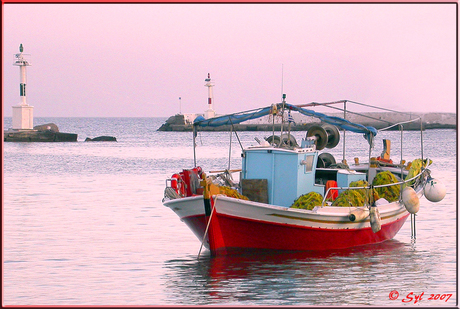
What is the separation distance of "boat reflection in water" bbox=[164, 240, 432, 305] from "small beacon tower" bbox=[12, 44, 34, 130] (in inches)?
2346

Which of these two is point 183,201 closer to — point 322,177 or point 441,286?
point 322,177

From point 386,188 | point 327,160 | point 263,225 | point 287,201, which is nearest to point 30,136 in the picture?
point 327,160

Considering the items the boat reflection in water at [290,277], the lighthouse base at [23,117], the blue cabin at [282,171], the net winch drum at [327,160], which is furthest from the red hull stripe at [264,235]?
the lighthouse base at [23,117]

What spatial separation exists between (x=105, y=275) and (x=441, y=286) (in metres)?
6.54

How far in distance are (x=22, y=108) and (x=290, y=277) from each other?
65060mm

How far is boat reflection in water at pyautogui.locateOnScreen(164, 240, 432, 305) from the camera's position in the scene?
1230 centimetres

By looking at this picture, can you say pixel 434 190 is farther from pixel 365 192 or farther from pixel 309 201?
pixel 309 201

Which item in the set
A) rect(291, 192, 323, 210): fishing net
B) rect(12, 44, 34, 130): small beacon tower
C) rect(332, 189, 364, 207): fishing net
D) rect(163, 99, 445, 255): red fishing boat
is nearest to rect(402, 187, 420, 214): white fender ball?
rect(163, 99, 445, 255): red fishing boat

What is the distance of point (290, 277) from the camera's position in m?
13.7

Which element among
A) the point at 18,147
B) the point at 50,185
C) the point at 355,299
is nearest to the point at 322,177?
the point at 355,299

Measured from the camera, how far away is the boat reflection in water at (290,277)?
1230cm

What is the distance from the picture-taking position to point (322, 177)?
1778 centimetres

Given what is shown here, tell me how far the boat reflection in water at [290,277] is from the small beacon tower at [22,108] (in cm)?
5959

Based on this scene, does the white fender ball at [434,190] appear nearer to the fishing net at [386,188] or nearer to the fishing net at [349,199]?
the fishing net at [386,188]
